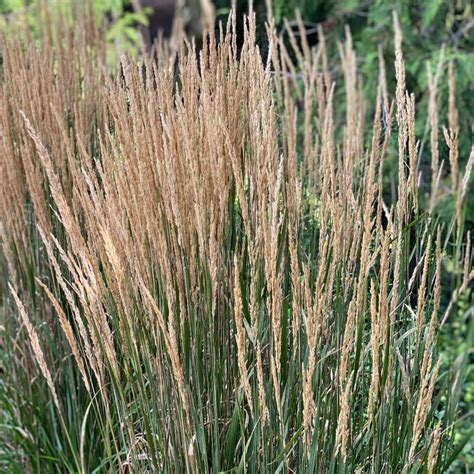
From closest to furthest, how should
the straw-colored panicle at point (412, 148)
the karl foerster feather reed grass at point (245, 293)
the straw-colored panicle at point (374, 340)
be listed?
the straw-colored panicle at point (374, 340), the karl foerster feather reed grass at point (245, 293), the straw-colored panicle at point (412, 148)

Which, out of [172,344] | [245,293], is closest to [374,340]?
[172,344]

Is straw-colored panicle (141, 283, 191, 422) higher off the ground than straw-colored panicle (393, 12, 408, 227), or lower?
lower

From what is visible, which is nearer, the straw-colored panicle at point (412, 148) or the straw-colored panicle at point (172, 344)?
the straw-colored panicle at point (172, 344)

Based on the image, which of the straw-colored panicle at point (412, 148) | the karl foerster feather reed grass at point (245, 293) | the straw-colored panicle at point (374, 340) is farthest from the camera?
the straw-colored panicle at point (412, 148)

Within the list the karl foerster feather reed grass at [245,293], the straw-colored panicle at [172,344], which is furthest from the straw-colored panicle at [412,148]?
the straw-colored panicle at [172,344]

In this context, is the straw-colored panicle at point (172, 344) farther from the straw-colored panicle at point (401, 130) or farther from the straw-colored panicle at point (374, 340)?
the straw-colored panicle at point (401, 130)

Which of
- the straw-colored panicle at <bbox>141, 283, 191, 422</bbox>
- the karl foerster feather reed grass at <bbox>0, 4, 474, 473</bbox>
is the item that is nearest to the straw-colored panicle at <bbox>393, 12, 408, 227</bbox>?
the karl foerster feather reed grass at <bbox>0, 4, 474, 473</bbox>

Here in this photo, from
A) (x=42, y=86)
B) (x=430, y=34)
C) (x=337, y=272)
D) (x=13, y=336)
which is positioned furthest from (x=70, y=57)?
(x=430, y=34)

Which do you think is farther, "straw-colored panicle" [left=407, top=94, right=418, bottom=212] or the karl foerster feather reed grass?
"straw-colored panicle" [left=407, top=94, right=418, bottom=212]

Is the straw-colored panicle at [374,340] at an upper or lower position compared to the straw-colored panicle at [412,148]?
lower

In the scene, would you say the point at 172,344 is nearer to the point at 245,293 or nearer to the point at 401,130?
the point at 245,293

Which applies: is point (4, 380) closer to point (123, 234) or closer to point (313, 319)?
point (123, 234)

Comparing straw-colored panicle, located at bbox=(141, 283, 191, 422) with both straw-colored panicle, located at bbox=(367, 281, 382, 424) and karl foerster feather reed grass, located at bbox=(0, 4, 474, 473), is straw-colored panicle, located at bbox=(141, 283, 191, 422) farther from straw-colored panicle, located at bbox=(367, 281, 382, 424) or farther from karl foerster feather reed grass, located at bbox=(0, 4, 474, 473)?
straw-colored panicle, located at bbox=(367, 281, 382, 424)

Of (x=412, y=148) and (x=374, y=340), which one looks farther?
(x=412, y=148)
